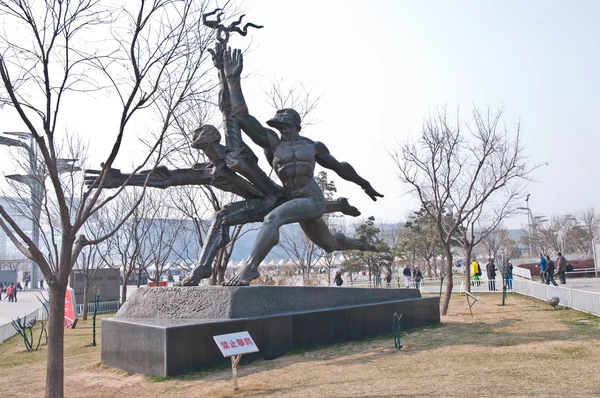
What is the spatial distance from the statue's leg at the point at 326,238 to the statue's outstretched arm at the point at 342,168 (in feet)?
3.10

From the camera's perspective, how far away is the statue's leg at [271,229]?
771 cm

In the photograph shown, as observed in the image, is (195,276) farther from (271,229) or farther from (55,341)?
(55,341)

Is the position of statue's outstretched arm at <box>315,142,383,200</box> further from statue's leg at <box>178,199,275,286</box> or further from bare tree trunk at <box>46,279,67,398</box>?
bare tree trunk at <box>46,279,67,398</box>

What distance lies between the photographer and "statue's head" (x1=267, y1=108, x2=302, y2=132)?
8.56 meters

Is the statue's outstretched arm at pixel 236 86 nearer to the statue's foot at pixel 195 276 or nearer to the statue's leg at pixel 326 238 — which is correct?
the statue's leg at pixel 326 238

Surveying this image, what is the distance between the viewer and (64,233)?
514 cm

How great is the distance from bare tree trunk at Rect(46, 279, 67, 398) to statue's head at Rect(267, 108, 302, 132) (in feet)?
14.7

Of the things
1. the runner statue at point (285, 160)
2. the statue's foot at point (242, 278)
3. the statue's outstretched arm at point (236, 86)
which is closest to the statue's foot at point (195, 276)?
the statue's foot at point (242, 278)

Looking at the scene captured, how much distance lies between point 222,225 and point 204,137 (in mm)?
1424

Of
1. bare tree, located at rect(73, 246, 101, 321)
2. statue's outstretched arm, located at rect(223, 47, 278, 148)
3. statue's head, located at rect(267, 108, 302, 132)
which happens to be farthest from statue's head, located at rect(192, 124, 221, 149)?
bare tree, located at rect(73, 246, 101, 321)

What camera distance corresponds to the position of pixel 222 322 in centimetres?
684

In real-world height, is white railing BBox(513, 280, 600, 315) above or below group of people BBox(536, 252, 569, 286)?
below

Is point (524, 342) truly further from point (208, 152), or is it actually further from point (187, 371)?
point (208, 152)

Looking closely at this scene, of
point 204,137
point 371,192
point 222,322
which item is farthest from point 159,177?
point 371,192
